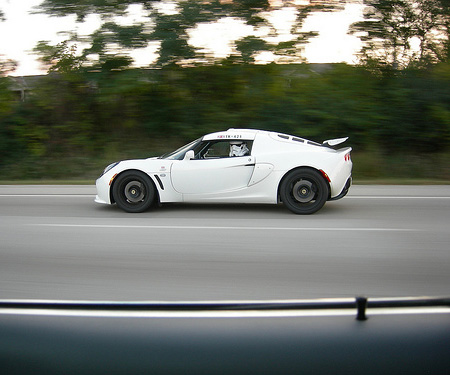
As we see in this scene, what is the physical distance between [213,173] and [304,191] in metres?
1.46

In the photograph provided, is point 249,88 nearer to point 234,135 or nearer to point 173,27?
point 173,27

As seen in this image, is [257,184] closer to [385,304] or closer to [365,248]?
[365,248]

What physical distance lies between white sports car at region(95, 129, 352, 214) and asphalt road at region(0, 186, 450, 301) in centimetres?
31

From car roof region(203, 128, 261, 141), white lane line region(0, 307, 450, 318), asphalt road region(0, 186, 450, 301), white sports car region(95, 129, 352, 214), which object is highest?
car roof region(203, 128, 261, 141)

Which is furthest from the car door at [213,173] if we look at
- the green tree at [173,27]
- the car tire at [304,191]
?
the green tree at [173,27]

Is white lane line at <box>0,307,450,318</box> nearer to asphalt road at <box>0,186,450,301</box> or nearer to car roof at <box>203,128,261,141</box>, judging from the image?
asphalt road at <box>0,186,450,301</box>

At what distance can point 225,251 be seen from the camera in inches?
204

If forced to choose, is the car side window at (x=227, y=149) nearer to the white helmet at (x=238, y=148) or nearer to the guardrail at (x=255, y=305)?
the white helmet at (x=238, y=148)

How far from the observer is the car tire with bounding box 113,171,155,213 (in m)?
7.47

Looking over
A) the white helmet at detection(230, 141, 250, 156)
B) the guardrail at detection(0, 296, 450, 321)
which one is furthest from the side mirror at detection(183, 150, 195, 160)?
the guardrail at detection(0, 296, 450, 321)

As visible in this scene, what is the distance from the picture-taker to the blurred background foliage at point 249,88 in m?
15.1

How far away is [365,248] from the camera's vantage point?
5.30 meters

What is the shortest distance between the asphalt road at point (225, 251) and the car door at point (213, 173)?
1.44 feet

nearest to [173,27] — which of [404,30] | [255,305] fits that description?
[404,30]
